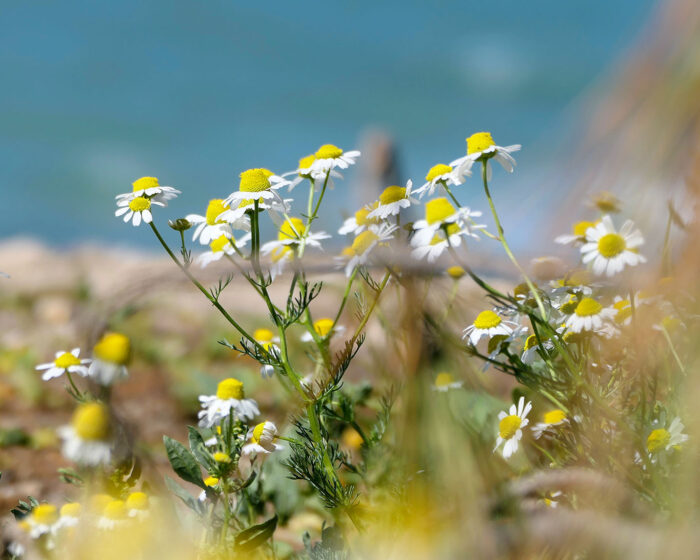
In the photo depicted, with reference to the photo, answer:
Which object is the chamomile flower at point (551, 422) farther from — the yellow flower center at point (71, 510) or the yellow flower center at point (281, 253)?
the yellow flower center at point (71, 510)

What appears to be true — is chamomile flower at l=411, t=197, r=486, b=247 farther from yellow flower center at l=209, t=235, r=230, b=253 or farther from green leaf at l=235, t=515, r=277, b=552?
green leaf at l=235, t=515, r=277, b=552

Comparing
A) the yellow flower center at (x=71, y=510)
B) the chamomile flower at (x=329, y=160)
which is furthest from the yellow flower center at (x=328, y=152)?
the yellow flower center at (x=71, y=510)

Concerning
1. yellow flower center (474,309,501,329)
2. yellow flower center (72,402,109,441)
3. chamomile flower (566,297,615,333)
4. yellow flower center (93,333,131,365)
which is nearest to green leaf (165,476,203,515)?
yellow flower center (93,333,131,365)

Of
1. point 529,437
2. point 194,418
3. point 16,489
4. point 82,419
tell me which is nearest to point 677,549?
point 82,419

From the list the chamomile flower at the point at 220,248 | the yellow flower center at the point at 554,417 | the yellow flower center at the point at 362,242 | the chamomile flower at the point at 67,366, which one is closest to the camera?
the yellow flower center at the point at 362,242

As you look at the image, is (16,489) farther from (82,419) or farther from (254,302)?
(254,302)

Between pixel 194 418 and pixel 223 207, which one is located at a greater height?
pixel 223 207
